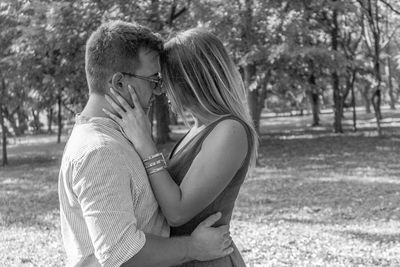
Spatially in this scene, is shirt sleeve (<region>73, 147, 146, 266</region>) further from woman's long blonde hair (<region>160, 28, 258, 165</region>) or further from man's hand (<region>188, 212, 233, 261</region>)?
woman's long blonde hair (<region>160, 28, 258, 165</region>)

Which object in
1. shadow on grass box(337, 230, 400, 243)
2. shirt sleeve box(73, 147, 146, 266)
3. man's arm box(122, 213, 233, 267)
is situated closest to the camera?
shirt sleeve box(73, 147, 146, 266)

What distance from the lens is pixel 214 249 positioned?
2.34 meters

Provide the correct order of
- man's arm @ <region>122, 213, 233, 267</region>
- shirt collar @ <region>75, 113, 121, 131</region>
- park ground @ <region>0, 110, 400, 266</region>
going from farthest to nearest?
1. park ground @ <region>0, 110, 400, 266</region>
2. shirt collar @ <region>75, 113, 121, 131</region>
3. man's arm @ <region>122, 213, 233, 267</region>

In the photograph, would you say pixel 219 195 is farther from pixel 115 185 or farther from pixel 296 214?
pixel 296 214

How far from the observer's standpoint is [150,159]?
225 cm

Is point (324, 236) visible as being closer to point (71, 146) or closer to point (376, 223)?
point (376, 223)

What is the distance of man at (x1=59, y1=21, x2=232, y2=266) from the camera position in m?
1.94

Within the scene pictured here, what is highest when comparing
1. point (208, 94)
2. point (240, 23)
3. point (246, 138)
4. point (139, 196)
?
point (240, 23)

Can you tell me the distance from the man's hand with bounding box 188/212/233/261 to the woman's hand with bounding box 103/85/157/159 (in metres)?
0.35

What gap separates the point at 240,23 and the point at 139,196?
13.6 meters

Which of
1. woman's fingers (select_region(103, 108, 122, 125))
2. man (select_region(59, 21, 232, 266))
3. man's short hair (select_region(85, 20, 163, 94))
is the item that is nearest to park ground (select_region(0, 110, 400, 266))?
man (select_region(59, 21, 232, 266))

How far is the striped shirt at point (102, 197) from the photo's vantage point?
1932 millimetres

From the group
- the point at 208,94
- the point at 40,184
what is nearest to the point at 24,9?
the point at 40,184

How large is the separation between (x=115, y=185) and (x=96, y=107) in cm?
40
